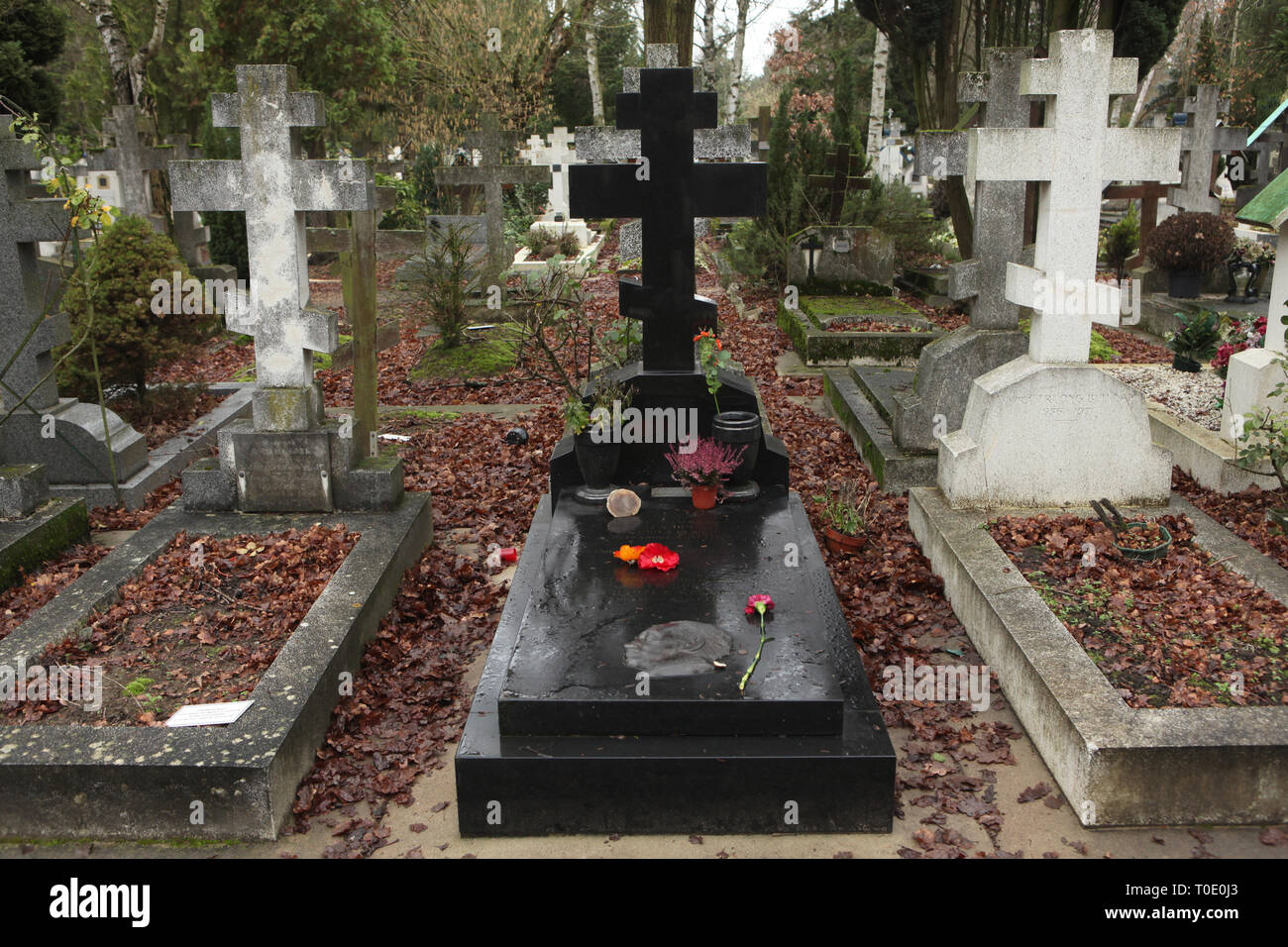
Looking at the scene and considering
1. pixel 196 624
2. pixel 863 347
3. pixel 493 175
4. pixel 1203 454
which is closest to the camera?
pixel 196 624

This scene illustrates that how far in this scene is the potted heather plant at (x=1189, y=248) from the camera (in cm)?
1355

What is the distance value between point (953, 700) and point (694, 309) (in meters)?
3.06

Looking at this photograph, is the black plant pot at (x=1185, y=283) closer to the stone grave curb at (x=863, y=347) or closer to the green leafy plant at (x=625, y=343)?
the stone grave curb at (x=863, y=347)

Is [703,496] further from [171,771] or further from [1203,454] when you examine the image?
[1203,454]

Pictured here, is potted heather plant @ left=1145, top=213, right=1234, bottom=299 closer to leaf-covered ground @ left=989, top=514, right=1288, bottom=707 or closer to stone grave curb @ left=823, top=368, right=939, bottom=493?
stone grave curb @ left=823, top=368, right=939, bottom=493

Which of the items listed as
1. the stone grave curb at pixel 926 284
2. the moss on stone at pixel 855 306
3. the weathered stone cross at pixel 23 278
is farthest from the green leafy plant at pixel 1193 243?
the weathered stone cross at pixel 23 278

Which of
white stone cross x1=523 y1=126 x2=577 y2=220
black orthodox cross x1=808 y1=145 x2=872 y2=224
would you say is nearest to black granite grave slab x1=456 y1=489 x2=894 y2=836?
black orthodox cross x1=808 y1=145 x2=872 y2=224

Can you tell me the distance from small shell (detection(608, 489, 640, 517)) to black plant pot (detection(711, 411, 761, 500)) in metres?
0.60

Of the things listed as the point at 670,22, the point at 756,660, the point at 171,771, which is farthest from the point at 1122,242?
the point at 171,771

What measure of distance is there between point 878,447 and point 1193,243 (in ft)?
25.2

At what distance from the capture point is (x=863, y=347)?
11.8 m

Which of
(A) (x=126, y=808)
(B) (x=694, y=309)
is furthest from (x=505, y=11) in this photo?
(A) (x=126, y=808)

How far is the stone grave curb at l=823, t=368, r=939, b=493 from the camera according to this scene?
8047 millimetres

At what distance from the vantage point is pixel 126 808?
4.23 metres
